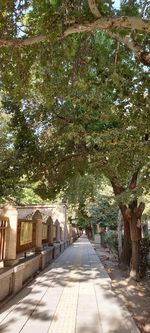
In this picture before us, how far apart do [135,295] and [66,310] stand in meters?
5.09

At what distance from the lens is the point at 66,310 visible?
6.87m

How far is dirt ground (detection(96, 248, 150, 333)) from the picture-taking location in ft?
27.1

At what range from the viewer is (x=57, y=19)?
6047mm

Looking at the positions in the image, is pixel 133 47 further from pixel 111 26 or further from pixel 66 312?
pixel 66 312

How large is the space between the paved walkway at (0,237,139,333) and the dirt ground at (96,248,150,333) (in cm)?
81

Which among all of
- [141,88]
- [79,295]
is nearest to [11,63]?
[141,88]

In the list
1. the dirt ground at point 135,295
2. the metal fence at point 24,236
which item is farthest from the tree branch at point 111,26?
the dirt ground at point 135,295

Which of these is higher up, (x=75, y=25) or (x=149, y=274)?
(x=75, y=25)

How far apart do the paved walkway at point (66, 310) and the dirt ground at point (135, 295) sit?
0.81 metres

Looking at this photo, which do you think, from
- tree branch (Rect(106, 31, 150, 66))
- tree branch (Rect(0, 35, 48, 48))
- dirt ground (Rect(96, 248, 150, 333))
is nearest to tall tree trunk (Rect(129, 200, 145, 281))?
dirt ground (Rect(96, 248, 150, 333))

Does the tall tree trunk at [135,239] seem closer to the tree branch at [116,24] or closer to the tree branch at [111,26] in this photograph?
the tree branch at [111,26]

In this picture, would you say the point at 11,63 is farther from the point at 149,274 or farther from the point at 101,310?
the point at 149,274

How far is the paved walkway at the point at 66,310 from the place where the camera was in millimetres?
5677

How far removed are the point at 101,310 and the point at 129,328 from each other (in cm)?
123
